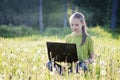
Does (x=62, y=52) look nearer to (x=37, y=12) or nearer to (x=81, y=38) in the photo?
(x=81, y=38)

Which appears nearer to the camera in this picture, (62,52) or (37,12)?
(62,52)

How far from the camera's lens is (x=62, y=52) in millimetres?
5770

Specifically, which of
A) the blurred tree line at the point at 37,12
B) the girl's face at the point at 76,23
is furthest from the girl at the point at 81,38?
the blurred tree line at the point at 37,12

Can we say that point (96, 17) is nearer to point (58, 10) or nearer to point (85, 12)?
point (85, 12)

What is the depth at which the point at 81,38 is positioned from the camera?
20.6ft

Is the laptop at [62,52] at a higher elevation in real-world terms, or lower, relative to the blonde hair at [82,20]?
lower

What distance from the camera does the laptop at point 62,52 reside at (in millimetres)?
5708

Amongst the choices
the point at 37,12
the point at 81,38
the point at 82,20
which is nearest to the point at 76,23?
the point at 82,20

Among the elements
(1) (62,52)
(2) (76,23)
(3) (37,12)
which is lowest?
(1) (62,52)

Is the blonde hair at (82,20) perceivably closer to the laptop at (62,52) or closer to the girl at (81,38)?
the girl at (81,38)

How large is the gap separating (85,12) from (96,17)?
0.96 meters

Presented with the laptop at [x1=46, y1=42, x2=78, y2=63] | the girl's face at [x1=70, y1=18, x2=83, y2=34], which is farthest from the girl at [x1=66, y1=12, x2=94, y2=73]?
the laptop at [x1=46, y1=42, x2=78, y2=63]

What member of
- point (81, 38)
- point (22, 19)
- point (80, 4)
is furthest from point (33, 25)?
point (81, 38)

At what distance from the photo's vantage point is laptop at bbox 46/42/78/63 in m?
5.71
